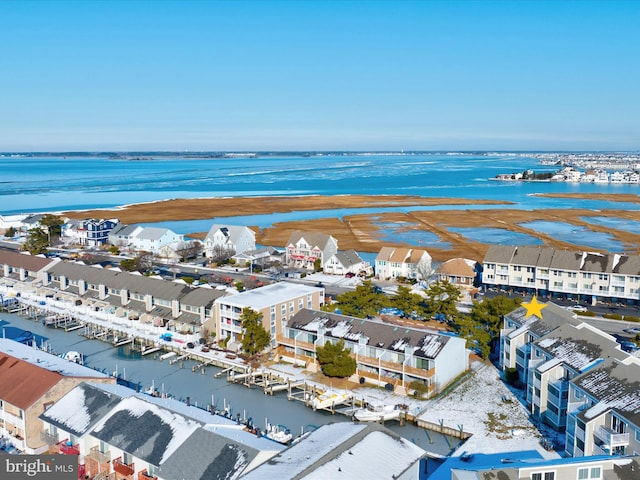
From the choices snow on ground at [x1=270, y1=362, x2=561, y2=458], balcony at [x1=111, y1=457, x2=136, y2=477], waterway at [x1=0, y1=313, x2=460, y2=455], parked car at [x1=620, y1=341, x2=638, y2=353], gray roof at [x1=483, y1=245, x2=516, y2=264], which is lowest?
waterway at [x1=0, y1=313, x2=460, y2=455]

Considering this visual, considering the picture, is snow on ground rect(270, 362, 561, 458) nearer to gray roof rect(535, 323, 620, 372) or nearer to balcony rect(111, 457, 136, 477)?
gray roof rect(535, 323, 620, 372)

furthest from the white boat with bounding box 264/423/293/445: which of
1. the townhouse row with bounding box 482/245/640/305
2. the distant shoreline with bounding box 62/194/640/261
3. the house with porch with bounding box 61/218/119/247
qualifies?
the house with porch with bounding box 61/218/119/247

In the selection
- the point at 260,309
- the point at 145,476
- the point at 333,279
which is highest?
the point at 260,309

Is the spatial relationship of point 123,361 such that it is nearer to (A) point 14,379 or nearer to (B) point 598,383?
(A) point 14,379

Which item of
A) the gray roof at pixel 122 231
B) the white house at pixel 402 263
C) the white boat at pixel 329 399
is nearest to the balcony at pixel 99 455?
the white boat at pixel 329 399

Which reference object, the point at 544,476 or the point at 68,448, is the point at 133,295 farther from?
the point at 544,476

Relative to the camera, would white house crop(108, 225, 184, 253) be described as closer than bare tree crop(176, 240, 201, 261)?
No

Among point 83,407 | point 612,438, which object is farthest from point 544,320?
point 83,407

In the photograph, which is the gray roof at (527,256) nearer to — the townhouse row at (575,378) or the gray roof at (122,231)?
the townhouse row at (575,378)
